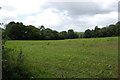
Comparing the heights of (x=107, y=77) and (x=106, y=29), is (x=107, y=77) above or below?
below

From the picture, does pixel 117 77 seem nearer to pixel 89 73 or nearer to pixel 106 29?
pixel 89 73

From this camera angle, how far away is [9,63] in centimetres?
486

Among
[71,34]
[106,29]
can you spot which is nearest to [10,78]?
[106,29]

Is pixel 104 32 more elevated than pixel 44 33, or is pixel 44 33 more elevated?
pixel 104 32

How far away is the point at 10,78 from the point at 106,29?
53355mm

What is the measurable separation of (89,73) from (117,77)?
3.48 feet

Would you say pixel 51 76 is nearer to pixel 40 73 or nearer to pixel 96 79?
pixel 40 73

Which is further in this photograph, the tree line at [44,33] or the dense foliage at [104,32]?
the dense foliage at [104,32]

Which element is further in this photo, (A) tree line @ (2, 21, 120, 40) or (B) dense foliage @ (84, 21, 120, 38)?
(B) dense foliage @ (84, 21, 120, 38)

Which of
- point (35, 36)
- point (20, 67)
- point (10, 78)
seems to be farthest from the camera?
point (35, 36)

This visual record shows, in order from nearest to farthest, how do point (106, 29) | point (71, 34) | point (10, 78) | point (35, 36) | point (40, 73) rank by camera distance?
1. point (10, 78)
2. point (40, 73)
3. point (35, 36)
4. point (106, 29)
5. point (71, 34)

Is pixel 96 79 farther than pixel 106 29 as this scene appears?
No

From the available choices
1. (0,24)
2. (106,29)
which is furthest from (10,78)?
(106,29)

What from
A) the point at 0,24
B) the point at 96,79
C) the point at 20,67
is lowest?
the point at 96,79
